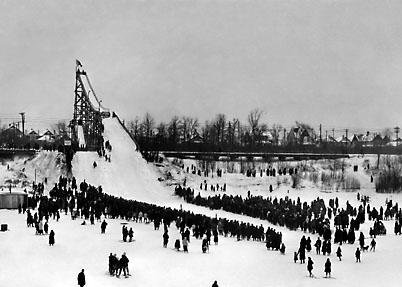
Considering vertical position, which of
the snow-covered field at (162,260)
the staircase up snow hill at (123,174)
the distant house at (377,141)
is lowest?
the snow-covered field at (162,260)

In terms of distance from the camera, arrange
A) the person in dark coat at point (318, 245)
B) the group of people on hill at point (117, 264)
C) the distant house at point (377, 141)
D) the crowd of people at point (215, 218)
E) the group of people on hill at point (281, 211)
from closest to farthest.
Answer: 1. the group of people on hill at point (117, 264)
2. the person in dark coat at point (318, 245)
3. the crowd of people at point (215, 218)
4. the group of people on hill at point (281, 211)
5. the distant house at point (377, 141)

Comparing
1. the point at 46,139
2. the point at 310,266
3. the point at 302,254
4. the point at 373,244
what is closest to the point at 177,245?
the point at 302,254

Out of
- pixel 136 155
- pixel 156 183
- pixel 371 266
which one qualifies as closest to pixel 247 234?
pixel 371 266

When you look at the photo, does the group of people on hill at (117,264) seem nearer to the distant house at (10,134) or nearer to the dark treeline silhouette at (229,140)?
the dark treeline silhouette at (229,140)

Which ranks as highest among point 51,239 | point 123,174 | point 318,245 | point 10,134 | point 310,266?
point 10,134


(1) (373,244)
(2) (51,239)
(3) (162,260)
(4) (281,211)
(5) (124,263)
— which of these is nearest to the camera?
(5) (124,263)

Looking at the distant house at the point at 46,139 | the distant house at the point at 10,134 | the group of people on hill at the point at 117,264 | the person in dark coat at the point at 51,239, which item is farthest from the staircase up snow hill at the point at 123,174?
the distant house at the point at 10,134

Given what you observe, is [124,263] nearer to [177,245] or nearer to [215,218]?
[177,245]

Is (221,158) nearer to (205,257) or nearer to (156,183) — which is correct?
(156,183)
